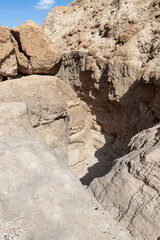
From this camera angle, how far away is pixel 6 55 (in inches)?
229

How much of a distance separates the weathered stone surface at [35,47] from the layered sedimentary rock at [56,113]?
21.6 inches

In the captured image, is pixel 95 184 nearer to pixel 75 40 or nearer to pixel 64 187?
pixel 64 187

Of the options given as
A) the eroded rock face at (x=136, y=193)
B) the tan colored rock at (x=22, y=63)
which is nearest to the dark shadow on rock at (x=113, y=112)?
the tan colored rock at (x=22, y=63)

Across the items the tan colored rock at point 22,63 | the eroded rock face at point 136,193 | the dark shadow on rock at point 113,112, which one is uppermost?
the tan colored rock at point 22,63

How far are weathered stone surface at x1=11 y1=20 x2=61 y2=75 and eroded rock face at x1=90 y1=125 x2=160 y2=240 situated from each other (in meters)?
5.71

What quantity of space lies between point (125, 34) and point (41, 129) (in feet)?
16.2

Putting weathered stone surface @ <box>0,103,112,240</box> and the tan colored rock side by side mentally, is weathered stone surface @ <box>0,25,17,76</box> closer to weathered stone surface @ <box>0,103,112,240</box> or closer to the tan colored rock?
the tan colored rock

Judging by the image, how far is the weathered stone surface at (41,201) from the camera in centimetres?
174

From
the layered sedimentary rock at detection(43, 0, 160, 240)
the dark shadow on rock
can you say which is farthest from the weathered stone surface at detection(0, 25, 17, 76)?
the dark shadow on rock

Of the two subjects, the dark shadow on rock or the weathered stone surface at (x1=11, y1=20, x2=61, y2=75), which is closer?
the dark shadow on rock

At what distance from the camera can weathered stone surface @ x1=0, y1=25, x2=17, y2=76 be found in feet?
18.6

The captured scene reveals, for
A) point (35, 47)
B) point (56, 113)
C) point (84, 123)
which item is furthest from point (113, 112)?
point (35, 47)

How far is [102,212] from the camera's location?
205 cm

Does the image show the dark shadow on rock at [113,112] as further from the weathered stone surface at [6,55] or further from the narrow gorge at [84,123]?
the weathered stone surface at [6,55]
